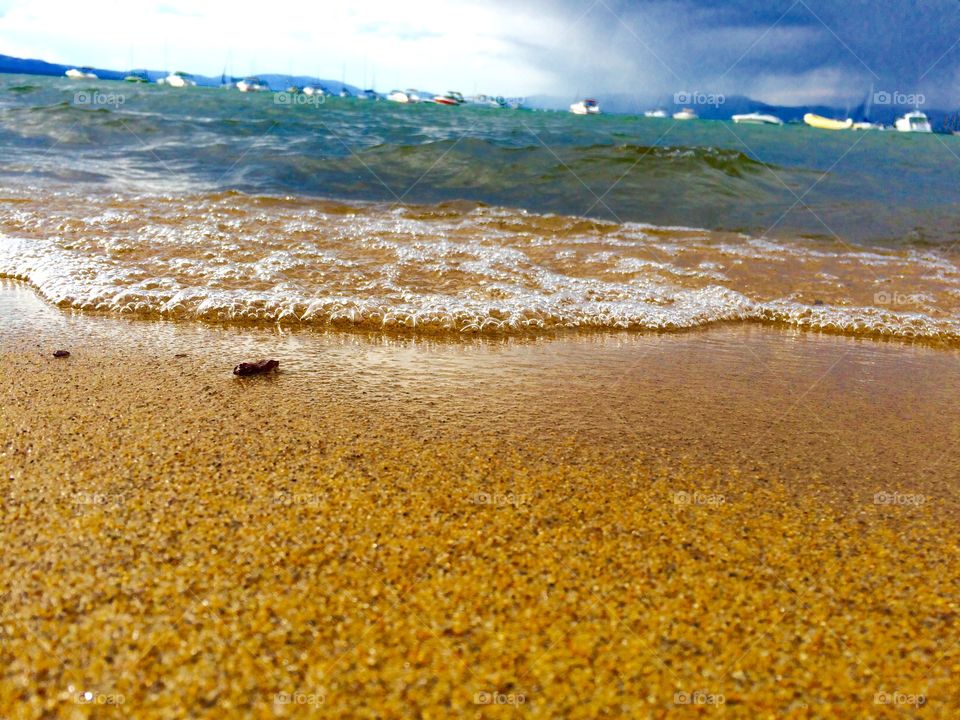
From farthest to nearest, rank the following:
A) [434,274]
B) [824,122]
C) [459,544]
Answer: [824,122] → [434,274] → [459,544]

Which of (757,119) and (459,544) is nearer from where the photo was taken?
(459,544)

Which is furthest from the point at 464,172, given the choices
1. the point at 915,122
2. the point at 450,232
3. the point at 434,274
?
the point at 915,122

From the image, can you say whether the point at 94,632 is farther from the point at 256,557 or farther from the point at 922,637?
the point at 922,637

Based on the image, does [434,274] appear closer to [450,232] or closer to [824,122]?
[450,232]

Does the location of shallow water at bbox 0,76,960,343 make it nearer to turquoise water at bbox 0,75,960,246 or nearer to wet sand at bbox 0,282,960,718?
turquoise water at bbox 0,75,960,246

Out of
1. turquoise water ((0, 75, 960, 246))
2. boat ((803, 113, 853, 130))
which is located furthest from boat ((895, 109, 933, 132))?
turquoise water ((0, 75, 960, 246))
